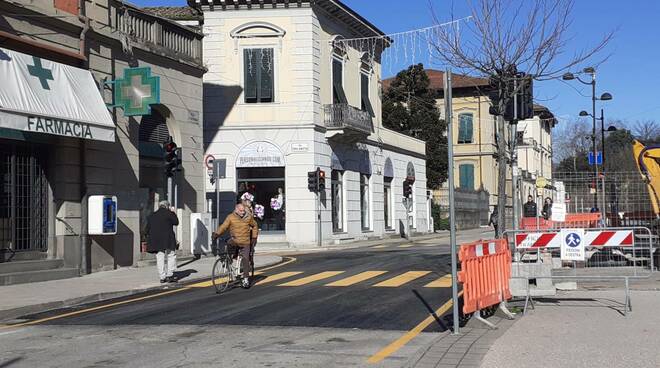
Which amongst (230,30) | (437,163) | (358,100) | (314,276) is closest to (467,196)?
(437,163)

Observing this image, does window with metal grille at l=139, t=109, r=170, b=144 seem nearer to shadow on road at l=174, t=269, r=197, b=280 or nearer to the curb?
shadow on road at l=174, t=269, r=197, b=280

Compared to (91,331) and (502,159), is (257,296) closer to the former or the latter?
(91,331)

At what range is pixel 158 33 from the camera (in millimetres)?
21062

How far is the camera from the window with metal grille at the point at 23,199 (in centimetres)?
1550

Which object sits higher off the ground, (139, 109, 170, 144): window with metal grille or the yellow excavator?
(139, 109, 170, 144): window with metal grille

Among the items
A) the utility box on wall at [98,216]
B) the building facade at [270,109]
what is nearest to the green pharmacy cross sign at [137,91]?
the utility box on wall at [98,216]

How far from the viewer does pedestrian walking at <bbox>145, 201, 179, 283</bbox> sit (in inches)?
604

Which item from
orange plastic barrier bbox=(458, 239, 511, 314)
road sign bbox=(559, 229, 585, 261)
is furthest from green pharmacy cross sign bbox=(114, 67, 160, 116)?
road sign bbox=(559, 229, 585, 261)

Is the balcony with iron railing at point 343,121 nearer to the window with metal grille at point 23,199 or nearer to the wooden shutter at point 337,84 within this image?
the wooden shutter at point 337,84

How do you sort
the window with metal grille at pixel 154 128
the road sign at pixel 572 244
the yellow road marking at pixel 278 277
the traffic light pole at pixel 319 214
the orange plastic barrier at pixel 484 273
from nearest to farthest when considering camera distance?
1. the orange plastic barrier at pixel 484 273
2. the road sign at pixel 572 244
3. the yellow road marking at pixel 278 277
4. the window with metal grille at pixel 154 128
5. the traffic light pole at pixel 319 214

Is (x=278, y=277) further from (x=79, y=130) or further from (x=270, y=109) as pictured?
(x=270, y=109)

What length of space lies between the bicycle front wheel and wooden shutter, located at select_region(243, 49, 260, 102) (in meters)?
18.4

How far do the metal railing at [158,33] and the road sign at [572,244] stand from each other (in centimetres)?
1284

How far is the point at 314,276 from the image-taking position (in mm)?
16141
